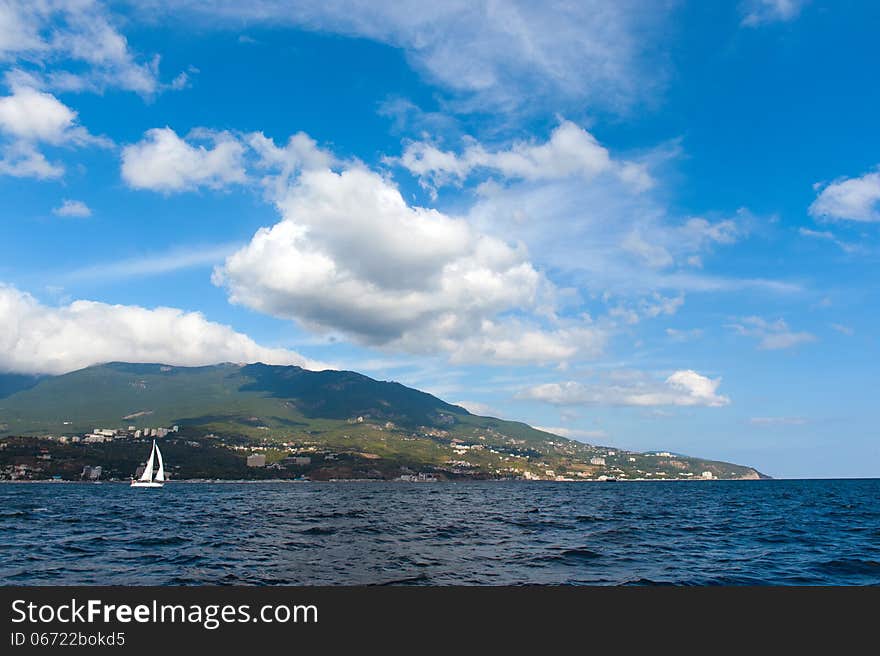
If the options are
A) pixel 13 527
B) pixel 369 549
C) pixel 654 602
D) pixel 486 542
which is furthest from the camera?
pixel 13 527

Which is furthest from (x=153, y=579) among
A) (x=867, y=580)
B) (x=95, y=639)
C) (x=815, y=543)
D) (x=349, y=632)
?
(x=815, y=543)

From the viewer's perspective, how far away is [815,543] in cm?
4809

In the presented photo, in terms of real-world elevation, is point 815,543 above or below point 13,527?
above

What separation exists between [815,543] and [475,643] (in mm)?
48571

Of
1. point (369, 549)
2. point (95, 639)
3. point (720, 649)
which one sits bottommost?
point (369, 549)

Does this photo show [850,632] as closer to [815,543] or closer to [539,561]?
[539,561]

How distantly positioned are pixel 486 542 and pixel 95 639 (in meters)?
36.8

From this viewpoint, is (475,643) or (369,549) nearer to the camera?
(475,643)

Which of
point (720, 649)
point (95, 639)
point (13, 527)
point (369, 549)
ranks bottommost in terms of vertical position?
point (13, 527)

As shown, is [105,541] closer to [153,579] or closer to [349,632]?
[153,579]

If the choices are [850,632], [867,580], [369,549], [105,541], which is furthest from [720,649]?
[105,541]

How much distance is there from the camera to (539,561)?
36625mm

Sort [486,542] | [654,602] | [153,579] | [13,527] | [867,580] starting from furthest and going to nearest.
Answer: [13,527] → [486,542] → [867,580] → [153,579] → [654,602]

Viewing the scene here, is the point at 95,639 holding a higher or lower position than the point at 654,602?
lower
